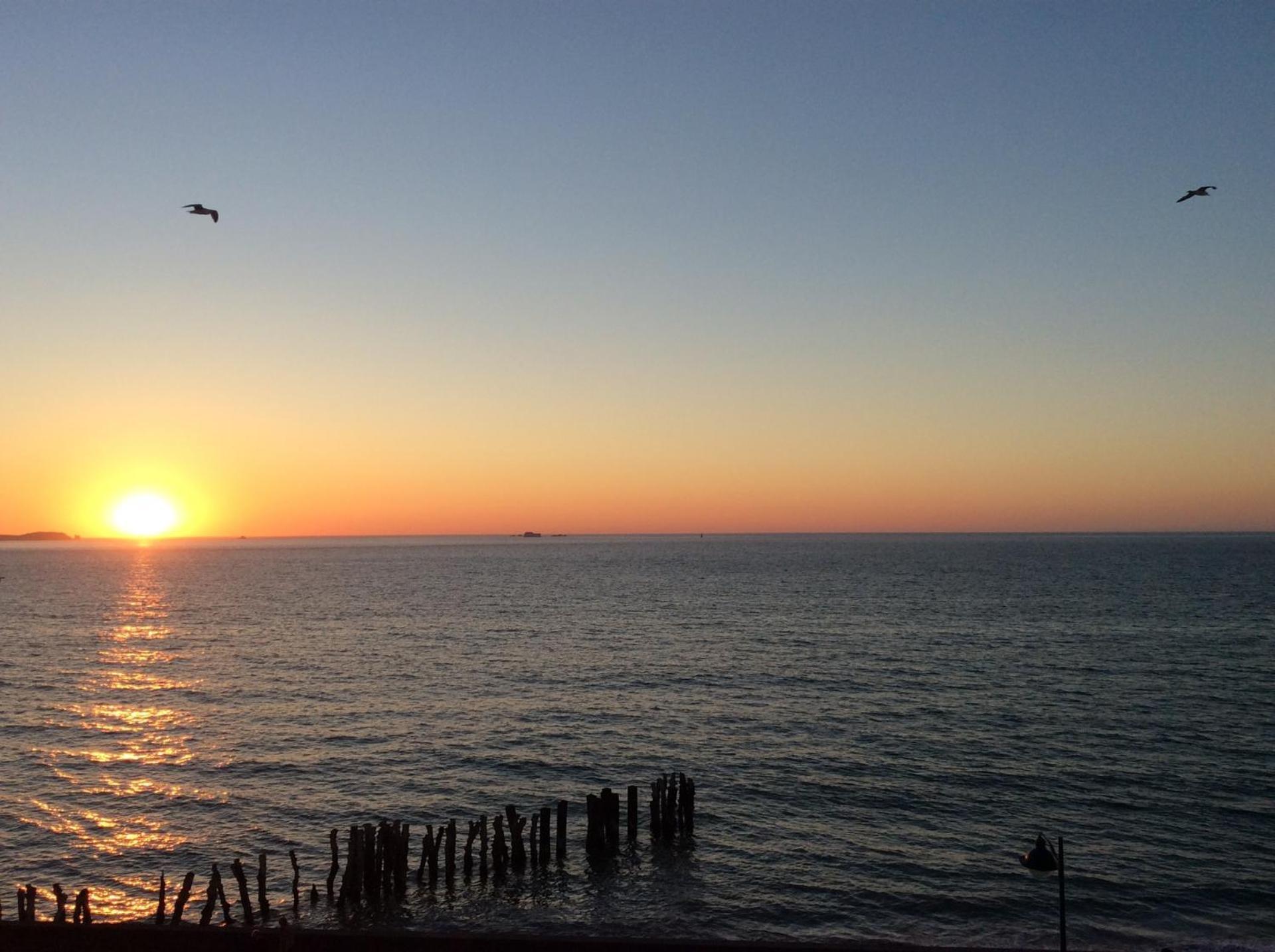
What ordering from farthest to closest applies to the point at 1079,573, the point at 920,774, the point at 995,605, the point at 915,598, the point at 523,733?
1. the point at 1079,573
2. the point at 915,598
3. the point at 995,605
4. the point at 523,733
5. the point at 920,774

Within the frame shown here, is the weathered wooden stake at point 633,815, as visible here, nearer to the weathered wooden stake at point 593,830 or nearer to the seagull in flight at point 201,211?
the weathered wooden stake at point 593,830

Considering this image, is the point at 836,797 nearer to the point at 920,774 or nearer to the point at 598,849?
the point at 920,774

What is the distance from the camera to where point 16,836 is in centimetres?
2966

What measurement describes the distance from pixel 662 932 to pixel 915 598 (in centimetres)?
9239

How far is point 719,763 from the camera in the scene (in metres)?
37.1

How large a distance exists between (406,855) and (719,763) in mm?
15138

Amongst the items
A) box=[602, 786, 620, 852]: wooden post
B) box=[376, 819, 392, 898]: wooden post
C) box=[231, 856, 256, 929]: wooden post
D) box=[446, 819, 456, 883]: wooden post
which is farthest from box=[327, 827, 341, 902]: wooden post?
box=[602, 786, 620, 852]: wooden post

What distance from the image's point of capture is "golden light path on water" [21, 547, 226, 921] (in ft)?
94.3


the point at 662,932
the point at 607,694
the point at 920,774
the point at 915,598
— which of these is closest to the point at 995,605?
the point at 915,598

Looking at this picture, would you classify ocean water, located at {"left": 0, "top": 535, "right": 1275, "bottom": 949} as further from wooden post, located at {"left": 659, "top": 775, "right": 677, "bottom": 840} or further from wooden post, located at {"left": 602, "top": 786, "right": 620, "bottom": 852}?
wooden post, located at {"left": 659, "top": 775, "right": 677, "bottom": 840}

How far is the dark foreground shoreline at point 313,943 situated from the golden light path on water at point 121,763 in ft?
19.7

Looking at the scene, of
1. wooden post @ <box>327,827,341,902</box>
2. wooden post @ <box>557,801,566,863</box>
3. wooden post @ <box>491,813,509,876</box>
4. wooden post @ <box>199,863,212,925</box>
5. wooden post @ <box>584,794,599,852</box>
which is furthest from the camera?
wooden post @ <box>584,794,599,852</box>

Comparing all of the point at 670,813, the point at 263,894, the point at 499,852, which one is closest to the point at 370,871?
the point at 263,894

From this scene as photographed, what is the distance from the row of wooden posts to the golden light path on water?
3559mm
